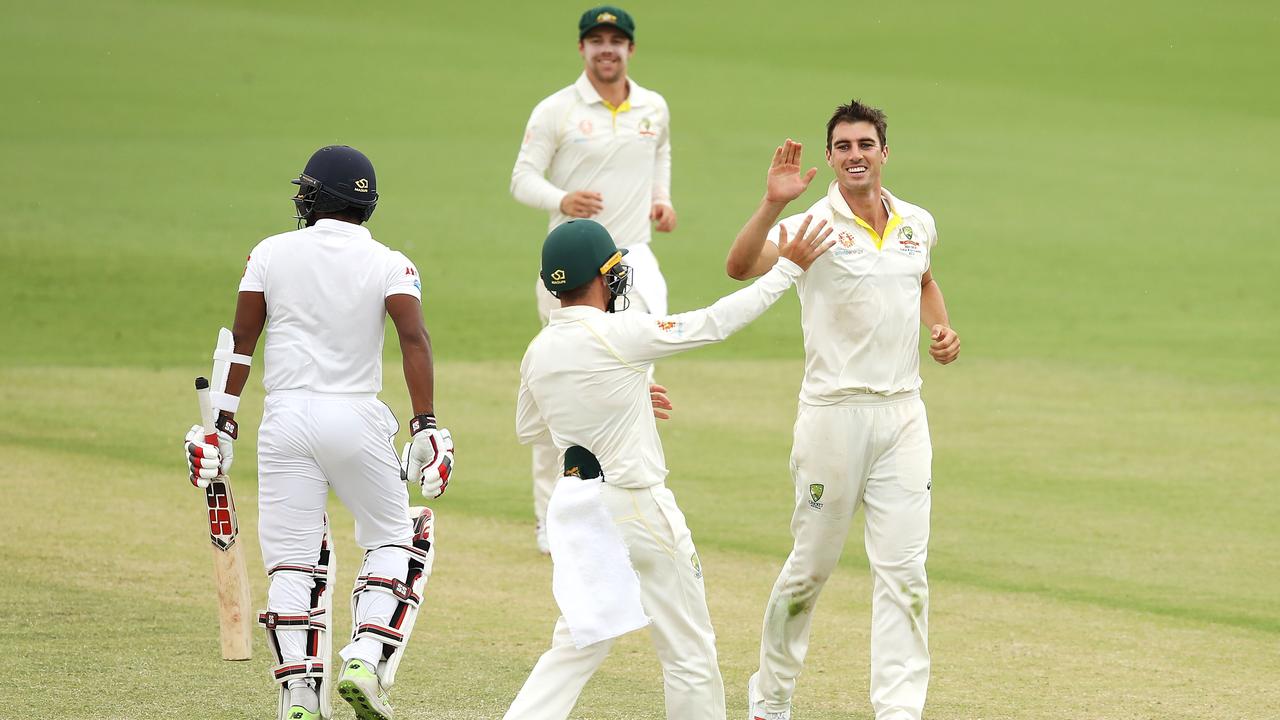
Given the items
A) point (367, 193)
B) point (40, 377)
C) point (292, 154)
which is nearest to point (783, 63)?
point (292, 154)

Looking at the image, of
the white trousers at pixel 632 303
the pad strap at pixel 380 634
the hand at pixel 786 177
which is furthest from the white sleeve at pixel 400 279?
the white trousers at pixel 632 303

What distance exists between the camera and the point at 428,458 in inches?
255

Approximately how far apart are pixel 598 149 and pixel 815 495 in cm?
383

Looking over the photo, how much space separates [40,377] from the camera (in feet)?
48.8

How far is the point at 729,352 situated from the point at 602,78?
7.23 metres

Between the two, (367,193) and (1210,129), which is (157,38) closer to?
(1210,129)

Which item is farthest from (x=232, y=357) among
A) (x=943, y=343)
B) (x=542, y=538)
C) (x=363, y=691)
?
(x=542, y=538)

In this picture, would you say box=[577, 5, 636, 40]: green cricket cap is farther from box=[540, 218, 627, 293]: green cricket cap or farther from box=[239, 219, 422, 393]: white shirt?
box=[540, 218, 627, 293]: green cricket cap

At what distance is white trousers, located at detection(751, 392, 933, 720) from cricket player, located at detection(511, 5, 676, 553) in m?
3.28

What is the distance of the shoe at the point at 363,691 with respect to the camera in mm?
6250

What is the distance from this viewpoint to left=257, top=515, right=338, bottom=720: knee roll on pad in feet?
20.8

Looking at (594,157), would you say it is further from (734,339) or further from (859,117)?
(734,339)

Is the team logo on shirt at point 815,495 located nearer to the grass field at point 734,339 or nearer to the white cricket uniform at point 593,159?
the grass field at point 734,339

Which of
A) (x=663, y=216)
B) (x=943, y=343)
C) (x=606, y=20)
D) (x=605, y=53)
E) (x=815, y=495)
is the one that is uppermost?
(x=606, y=20)
